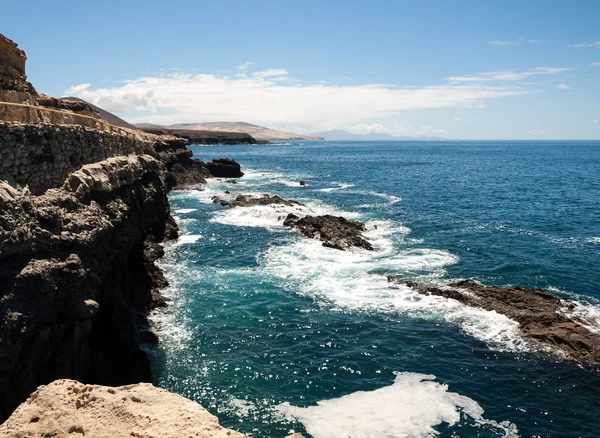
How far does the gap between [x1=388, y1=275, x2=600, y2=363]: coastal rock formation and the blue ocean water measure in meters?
0.78

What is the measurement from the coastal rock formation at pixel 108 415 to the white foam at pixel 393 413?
8652 millimetres

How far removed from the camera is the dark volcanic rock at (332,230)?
37.6 metres

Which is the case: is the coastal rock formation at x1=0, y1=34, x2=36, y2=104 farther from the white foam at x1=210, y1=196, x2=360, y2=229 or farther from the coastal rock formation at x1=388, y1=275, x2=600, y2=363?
the coastal rock formation at x1=388, y1=275, x2=600, y2=363

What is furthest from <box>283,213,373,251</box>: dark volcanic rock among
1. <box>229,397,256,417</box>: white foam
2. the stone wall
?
the stone wall

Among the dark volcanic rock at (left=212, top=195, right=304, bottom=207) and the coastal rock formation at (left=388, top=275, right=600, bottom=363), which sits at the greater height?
the dark volcanic rock at (left=212, top=195, right=304, bottom=207)

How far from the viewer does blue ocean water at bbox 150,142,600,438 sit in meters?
16.5

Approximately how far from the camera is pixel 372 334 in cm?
2259

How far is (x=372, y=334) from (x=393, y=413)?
6201 millimetres

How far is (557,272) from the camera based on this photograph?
31109mm

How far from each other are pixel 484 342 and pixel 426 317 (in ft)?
11.2

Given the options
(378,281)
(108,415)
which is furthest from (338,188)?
(108,415)

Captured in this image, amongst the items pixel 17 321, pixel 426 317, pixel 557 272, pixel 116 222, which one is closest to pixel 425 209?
pixel 557 272

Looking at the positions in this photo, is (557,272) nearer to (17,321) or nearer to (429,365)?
(429,365)

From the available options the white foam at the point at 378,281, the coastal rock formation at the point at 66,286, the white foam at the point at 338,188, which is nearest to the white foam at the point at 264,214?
the white foam at the point at 378,281
